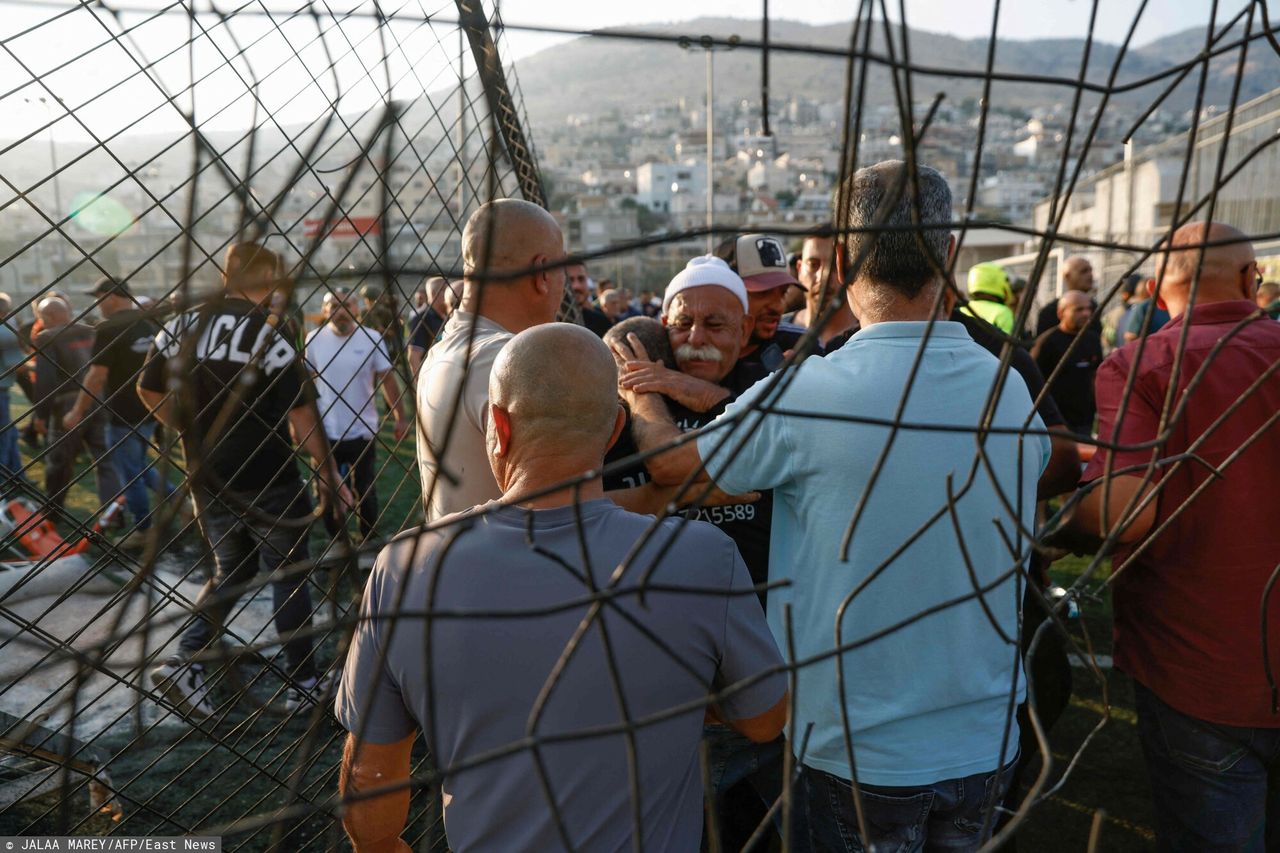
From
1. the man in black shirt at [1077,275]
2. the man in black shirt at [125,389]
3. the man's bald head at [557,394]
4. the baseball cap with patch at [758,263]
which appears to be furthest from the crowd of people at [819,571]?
the man in black shirt at [1077,275]

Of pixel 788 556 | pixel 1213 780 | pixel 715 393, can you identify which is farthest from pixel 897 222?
pixel 1213 780

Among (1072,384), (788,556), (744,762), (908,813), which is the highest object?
(788,556)

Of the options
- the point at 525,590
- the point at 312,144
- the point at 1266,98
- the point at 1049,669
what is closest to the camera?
the point at 312,144

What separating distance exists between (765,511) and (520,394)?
1.03 m

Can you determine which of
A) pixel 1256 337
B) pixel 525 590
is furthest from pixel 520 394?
pixel 1256 337

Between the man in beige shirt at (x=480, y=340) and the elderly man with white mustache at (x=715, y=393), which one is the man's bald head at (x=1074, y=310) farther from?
the man in beige shirt at (x=480, y=340)

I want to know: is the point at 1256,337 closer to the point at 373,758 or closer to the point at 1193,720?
the point at 1193,720

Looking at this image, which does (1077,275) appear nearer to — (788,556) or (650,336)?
(650,336)

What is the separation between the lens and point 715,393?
6.86 ft

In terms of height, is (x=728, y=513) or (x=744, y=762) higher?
(x=728, y=513)

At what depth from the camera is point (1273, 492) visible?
190 cm

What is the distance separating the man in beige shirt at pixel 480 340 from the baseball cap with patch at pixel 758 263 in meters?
0.84

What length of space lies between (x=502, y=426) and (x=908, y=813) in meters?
0.98

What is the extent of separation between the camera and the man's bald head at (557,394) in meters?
1.35
